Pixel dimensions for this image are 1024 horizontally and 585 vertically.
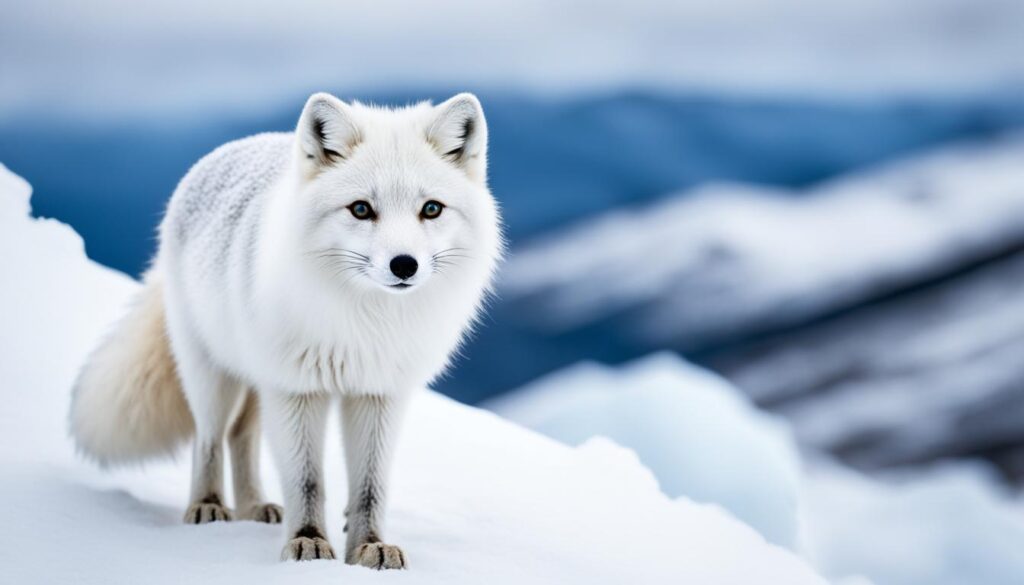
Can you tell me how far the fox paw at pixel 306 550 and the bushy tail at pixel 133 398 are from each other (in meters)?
0.93

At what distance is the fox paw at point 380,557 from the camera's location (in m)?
2.40

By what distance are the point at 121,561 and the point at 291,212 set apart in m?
0.95

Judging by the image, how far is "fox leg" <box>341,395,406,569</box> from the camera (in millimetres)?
2572

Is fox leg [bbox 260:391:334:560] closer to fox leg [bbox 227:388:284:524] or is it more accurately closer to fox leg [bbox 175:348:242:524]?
fox leg [bbox 175:348:242:524]

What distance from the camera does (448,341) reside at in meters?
2.58

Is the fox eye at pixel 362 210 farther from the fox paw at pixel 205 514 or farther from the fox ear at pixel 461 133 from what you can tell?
the fox paw at pixel 205 514

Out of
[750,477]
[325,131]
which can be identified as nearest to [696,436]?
[750,477]

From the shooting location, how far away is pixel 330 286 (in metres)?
2.37

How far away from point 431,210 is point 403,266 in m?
0.22

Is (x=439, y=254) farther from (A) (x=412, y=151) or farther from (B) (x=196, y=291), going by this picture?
(B) (x=196, y=291)

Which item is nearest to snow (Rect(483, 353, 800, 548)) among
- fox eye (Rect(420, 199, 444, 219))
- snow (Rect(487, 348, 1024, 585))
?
snow (Rect(487, 348, 1024, 585))

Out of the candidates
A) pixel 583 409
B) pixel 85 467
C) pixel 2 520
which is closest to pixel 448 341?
pixel 2 520

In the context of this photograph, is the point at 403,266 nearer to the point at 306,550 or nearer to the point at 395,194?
the point at 395,194

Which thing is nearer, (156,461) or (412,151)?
(412,151)
